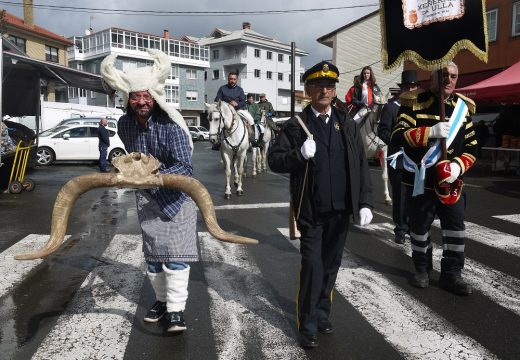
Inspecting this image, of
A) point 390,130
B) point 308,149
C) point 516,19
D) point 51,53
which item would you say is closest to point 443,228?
point 390,130

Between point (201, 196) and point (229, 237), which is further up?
point (201, 196)

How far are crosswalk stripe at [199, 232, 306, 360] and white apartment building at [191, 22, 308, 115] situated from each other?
192 ft

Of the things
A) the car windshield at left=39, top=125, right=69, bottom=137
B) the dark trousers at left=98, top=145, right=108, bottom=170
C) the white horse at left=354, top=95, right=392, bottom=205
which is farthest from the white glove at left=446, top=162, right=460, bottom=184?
the car windshield at left=39, top=125, right=69, bottom=137

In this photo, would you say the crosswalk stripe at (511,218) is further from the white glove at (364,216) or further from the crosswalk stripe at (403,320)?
the white glove at (364,216)

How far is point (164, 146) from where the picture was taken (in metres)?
3.34

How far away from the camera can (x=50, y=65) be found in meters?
10.4

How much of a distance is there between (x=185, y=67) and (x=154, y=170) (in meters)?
63.1

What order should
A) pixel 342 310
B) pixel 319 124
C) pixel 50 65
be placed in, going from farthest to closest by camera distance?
pixel 50 65
pixel 342 310
pixel 319 124

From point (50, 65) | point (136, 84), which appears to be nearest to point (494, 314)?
point (136, 84)

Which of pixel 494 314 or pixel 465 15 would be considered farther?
pixel 465 15

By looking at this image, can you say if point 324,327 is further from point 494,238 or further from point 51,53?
point 51,53

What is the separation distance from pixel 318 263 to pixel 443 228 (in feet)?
6.36

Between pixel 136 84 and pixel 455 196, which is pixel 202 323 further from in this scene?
pixel 455 196

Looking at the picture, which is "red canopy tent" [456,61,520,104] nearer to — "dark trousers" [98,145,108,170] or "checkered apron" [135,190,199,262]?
"checkered apron" [135,190,199,262]
